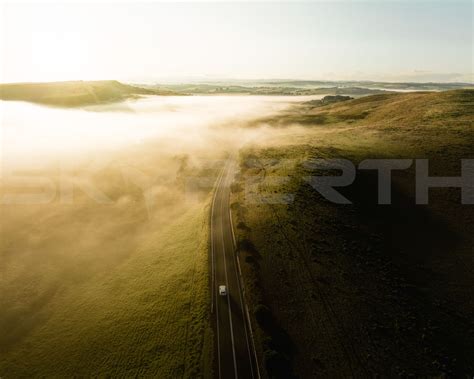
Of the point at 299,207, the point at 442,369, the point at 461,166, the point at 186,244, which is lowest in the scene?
the point at 442,369

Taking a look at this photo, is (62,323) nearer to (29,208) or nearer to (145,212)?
(145,212)

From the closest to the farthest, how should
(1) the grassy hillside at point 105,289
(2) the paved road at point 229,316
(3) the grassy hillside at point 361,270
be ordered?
(2) the paved road at point 229,316 < (3) the grassy hillside at point 361,270 < (1) the grassy hillside at point 105,289

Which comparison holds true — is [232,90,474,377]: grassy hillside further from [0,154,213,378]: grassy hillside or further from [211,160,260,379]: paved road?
[0,154,213,378]: grassy hillside

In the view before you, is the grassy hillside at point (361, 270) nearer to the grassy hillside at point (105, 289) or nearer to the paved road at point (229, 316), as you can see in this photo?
the paved road at point (229, 316)

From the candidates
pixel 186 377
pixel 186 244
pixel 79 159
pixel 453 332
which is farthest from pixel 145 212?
pixel 453 332

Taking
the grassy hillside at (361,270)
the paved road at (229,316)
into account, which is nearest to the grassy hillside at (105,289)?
the paved road at (229,316)

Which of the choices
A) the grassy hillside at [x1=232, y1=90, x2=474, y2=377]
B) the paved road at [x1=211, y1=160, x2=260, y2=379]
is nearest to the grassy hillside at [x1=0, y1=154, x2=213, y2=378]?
the paved road at [x1=211, y1=160, x2=260, y2=379]
